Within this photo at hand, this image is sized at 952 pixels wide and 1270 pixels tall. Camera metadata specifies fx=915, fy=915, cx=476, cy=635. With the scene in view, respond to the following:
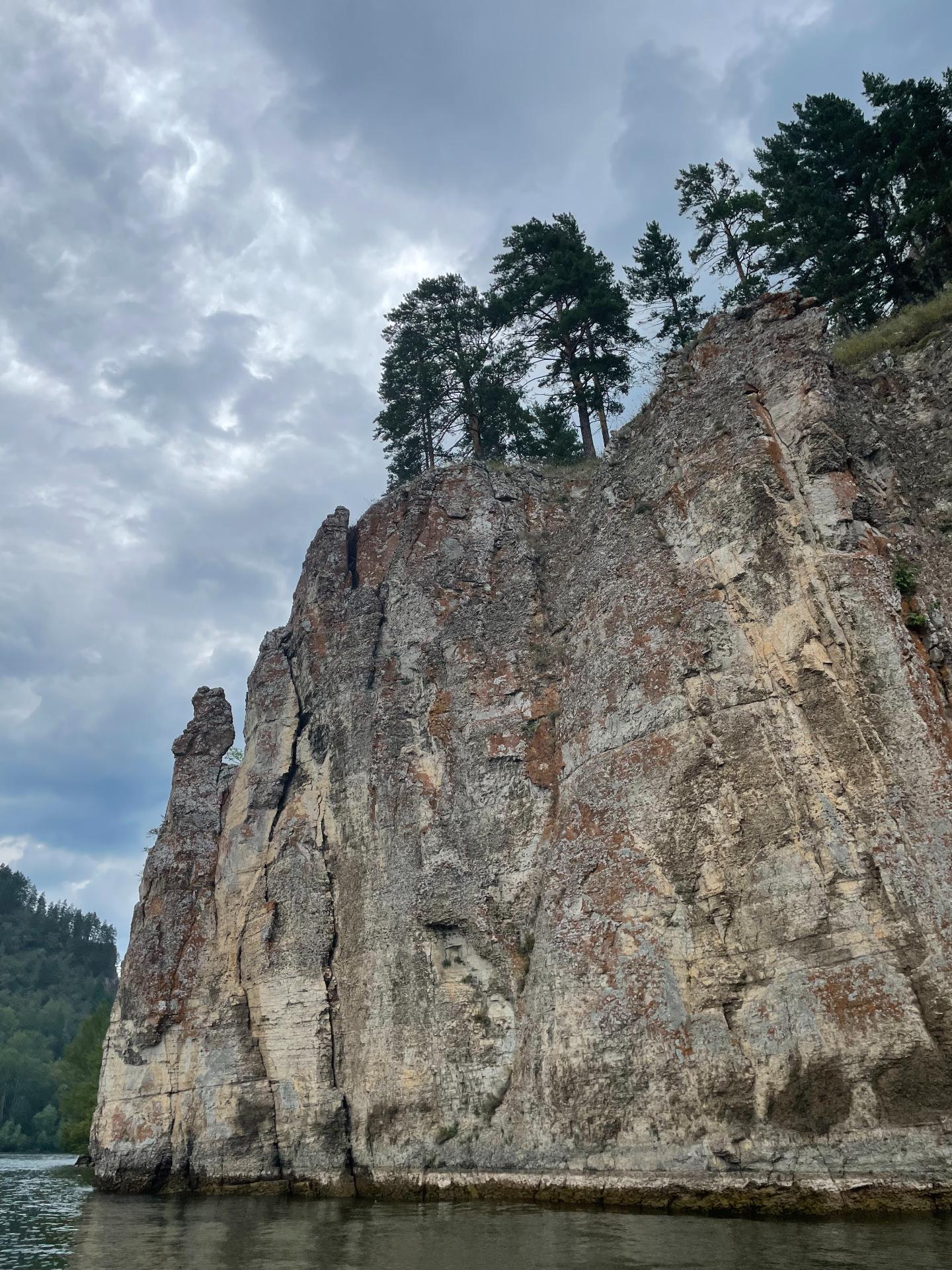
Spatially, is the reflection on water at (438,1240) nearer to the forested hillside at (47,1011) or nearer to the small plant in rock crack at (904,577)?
the small plant in rock crack at (904,577)

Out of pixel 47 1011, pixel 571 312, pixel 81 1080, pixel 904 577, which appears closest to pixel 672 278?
pixel 571 312

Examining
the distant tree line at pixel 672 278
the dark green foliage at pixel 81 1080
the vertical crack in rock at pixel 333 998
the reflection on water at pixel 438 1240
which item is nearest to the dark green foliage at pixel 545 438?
the distant tree line at pixel 672 278

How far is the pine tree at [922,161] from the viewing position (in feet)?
95.6

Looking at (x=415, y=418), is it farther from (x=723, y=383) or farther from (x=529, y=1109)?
(x=529, y=1109)

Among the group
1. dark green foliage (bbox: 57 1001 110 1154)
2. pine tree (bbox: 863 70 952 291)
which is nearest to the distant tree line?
pine tree (bbox: 863 70 952 291)

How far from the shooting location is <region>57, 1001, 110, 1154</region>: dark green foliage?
52812mm

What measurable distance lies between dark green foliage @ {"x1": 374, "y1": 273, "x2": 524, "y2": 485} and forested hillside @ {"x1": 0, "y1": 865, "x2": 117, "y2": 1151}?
139ft

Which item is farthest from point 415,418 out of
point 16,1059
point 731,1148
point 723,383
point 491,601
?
point 16,1059

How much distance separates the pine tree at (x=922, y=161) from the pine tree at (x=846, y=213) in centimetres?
61

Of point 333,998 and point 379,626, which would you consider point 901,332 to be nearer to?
point 379,626

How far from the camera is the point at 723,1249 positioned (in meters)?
12.0

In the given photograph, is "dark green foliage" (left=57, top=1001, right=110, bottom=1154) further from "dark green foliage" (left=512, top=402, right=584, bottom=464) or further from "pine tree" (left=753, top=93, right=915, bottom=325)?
"pine tree" (left=753, top=93, right=915, bottom=325)

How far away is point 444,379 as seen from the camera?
38406 mm

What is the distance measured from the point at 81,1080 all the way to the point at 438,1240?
2187 inches
